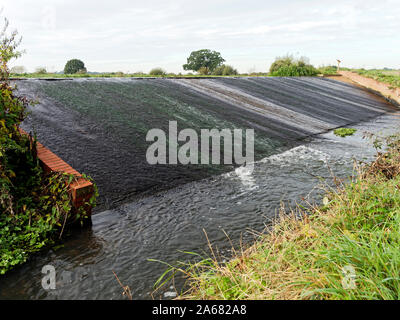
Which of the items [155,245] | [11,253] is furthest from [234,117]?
[11,253]

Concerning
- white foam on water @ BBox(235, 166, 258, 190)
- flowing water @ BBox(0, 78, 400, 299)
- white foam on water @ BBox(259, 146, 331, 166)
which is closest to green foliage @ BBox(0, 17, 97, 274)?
flowing water @ BBox(0, 78, 400, 299)

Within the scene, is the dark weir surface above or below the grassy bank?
above

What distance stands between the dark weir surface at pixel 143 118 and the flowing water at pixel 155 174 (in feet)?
0.10

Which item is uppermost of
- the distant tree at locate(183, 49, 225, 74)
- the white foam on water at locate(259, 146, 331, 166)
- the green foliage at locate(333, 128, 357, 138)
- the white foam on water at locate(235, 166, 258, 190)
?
the distant tree at locate(183, 49, 225, 74)

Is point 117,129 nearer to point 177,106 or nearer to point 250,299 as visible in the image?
point 177,106

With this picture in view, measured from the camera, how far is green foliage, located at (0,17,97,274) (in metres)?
3.39

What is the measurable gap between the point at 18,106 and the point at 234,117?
6735 mm

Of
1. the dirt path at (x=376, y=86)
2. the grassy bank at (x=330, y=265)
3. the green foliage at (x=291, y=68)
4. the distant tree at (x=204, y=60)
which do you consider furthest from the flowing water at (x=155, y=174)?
the distant tree at (x=204, y=60)

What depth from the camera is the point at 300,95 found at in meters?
15.7

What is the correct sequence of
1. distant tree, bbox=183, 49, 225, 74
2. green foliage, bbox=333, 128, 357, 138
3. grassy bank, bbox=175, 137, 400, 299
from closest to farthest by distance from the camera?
grassy bank, bbox=175, 137, 400, 299
green foliage, bbox=333, 128, 357, 138
distant tree, bbox=183, 49, 225, 74

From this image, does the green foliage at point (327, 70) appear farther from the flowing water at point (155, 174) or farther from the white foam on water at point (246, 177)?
the white foam on water at point (246, 177)

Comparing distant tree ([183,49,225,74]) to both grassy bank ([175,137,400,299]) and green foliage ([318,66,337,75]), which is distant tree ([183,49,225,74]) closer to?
green foliage ([318,66,337,75])

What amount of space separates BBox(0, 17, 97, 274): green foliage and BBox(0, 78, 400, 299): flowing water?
9.8 inches
